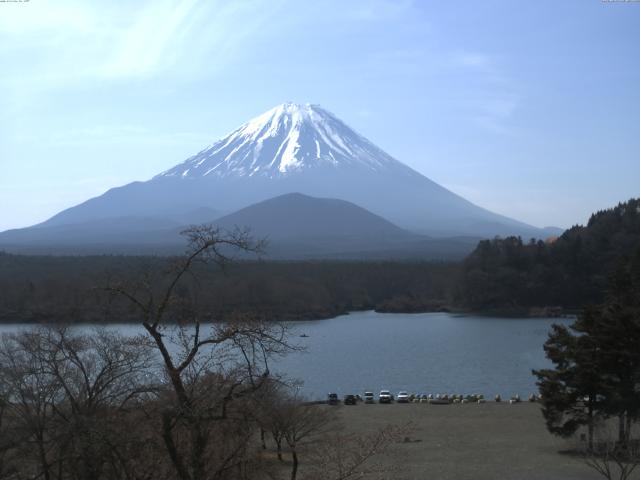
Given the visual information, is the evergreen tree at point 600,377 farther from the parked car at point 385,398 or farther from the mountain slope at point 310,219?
the mountain slope at point 310,219

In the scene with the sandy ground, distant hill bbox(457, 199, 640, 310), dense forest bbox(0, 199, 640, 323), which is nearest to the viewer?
the sandy ground

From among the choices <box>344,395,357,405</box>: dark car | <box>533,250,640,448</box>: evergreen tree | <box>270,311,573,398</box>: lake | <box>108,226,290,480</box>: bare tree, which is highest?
<box>108,226,290,480</box>: bare tree

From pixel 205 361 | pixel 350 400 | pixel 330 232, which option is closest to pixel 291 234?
pixel 330 232

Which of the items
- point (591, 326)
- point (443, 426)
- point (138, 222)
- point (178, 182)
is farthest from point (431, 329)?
point (178, 182)

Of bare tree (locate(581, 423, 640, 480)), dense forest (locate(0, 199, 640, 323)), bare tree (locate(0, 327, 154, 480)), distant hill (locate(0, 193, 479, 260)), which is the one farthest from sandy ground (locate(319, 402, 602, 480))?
distant hill (locate(0, 193, 479, 260))

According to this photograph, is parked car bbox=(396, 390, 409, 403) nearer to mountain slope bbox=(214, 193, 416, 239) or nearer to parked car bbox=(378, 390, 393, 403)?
parked car bbox=(378, 390, 393, 403)

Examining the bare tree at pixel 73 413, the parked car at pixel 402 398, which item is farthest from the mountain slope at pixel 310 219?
the bare tree at pixel 73 413

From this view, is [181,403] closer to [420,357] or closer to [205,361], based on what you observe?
[205,361]

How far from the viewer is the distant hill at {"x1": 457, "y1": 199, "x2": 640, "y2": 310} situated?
40219mm

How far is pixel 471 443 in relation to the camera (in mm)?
12305

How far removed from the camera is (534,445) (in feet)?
39.3

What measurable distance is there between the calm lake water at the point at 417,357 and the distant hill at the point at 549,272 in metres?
5.78

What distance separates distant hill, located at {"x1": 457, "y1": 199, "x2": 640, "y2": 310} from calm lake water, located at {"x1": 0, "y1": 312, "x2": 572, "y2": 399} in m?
5.78

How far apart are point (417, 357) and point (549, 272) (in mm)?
18920
